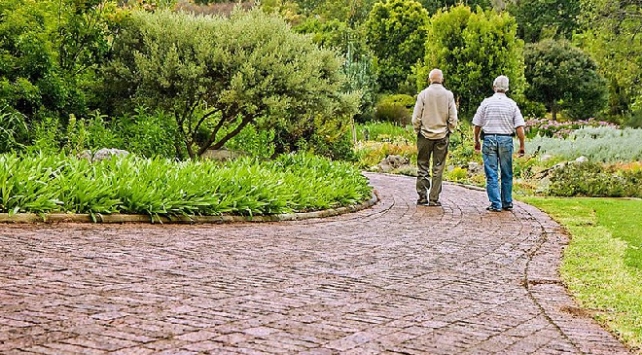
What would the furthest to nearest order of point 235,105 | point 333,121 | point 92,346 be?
point 333,121, point 235,105, point 92,346

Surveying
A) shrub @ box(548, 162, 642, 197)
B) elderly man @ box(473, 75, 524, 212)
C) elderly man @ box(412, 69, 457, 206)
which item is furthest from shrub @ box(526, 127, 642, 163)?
elderly man @ box(412, 69, 457, 206)

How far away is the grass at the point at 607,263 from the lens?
4.49 metres

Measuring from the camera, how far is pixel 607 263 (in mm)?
6215

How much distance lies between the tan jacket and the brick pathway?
320 cm

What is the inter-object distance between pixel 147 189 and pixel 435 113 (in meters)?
4.75

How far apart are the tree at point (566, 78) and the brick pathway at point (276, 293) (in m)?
25.3

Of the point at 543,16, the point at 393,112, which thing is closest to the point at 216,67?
the point at 393,112

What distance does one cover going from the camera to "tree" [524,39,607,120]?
3091 centimetres

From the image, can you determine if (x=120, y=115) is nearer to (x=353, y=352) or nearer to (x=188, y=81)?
(x=188, y=81)

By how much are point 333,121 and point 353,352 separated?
12691 mm

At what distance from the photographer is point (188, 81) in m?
11.0

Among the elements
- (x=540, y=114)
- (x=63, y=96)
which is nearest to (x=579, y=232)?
(x=63, y=96)

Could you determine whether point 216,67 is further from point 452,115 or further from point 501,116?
point 501,116

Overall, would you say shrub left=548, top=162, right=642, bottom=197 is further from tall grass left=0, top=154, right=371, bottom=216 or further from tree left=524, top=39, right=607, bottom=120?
tree left=524, top=39, right=607, bottom=120
